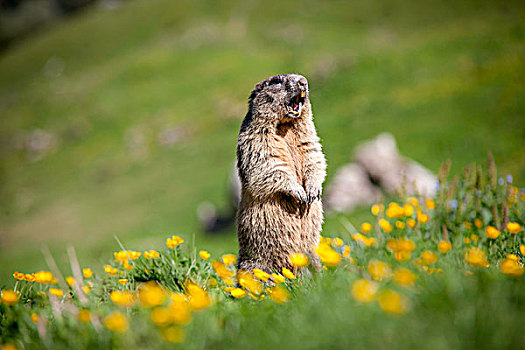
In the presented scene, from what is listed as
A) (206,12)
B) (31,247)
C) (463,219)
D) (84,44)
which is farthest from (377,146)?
(84,44)

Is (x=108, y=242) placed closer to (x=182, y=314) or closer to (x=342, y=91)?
(x=342, y=91)

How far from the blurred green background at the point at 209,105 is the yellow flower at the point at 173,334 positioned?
409 cm

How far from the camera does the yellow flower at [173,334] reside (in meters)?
2.04

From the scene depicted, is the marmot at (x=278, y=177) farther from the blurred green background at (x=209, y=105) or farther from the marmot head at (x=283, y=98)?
the blurred green background at (x=209, y=105)

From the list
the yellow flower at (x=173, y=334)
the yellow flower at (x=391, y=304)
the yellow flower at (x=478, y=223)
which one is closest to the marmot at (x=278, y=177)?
the yellow flower at (x=478, y=223)

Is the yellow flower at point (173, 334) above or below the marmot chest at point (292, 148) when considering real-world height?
→ below

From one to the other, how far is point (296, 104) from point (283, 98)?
21cm

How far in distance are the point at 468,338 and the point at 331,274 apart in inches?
54.8

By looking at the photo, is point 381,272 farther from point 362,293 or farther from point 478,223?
point 478,223

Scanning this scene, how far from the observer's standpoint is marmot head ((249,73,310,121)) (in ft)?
15.3

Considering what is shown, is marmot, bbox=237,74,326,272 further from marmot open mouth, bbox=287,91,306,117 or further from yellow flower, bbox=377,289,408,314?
yellow flower, bbox=377,289,408,314

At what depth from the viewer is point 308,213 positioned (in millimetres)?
4707

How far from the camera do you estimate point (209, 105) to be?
3878 centimetres

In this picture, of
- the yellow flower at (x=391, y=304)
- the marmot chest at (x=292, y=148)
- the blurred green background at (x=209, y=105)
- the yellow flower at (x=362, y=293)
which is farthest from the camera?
the blurred green background at (x=209, y=105)
